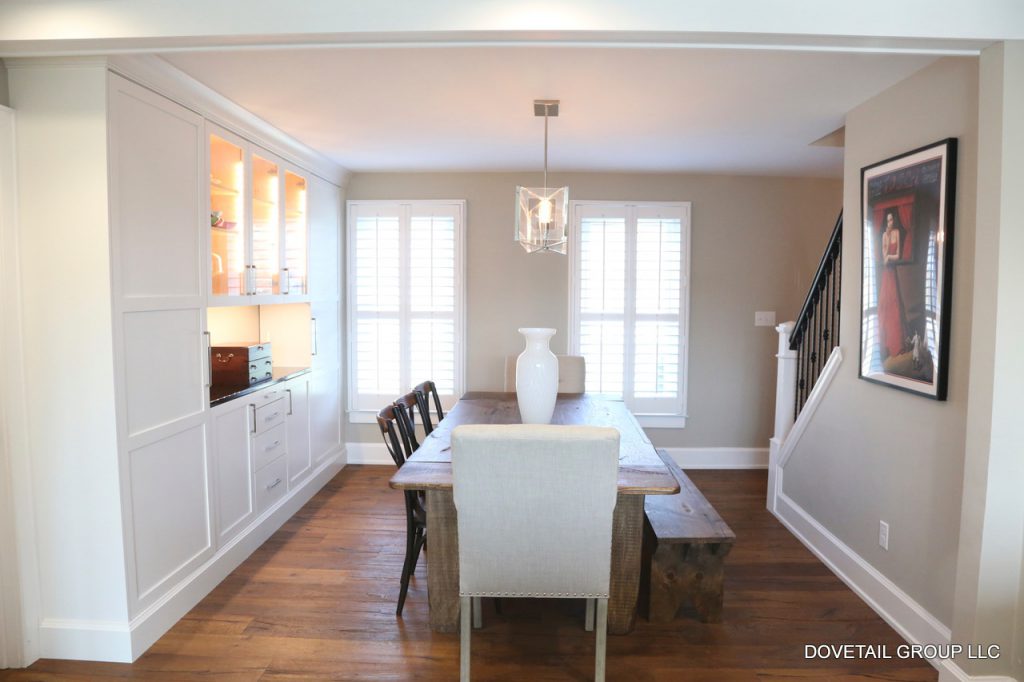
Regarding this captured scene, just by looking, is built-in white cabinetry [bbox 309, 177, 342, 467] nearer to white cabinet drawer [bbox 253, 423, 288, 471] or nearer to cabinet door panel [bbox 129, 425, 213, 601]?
white cabinet drawer [bbox 253, 423, 288, 471]

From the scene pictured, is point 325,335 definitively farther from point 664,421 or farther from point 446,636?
point 664,421

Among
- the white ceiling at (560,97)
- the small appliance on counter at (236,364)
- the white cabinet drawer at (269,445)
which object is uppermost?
the white ceiling at (560,97)

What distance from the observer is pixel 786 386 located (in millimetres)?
4043

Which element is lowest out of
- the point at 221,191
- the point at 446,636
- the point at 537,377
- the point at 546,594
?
the point at 446,636

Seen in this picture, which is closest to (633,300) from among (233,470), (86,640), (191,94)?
(233,470)

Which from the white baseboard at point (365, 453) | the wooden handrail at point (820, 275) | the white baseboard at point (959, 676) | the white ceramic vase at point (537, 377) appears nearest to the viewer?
the white baseboard at point (959, 676)

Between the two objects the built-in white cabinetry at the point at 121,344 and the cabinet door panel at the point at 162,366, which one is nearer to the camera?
the built-in white cabinetry at the point at 121,344

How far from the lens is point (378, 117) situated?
10.8 ft

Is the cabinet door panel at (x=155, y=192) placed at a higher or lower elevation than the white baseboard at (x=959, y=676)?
higher

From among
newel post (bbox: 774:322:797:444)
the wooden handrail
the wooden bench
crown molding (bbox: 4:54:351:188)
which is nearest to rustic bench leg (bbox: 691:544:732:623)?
the wooden bench

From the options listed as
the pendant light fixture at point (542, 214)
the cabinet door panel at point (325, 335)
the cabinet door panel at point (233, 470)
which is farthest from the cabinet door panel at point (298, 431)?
the pendant light fixture at point (542, 214)

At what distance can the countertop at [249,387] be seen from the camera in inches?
121

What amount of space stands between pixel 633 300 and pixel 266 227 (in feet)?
8.74

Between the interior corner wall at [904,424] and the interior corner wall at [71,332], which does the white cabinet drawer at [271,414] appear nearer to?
the interior corner wall at [71,332]
